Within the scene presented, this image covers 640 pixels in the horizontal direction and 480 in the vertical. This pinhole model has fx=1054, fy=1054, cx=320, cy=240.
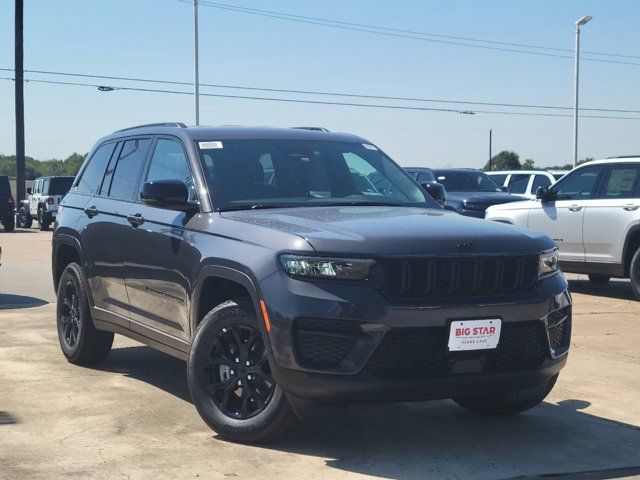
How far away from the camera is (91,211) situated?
784cm

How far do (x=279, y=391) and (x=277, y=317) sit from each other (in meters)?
0.44

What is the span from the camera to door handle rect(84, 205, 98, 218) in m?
7.78

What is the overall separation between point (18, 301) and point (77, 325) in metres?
4.51

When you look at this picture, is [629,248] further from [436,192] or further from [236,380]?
[236,380]

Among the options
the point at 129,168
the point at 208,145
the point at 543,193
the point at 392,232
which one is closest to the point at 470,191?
the point at 543,193

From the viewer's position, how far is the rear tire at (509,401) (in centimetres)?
597

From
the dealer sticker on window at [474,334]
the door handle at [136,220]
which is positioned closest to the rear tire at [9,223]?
the door handle at [136,220]

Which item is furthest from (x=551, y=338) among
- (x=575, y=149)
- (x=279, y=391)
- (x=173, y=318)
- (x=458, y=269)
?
(x=575, y=149)

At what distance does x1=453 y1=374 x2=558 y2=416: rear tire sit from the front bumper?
0.68 meters

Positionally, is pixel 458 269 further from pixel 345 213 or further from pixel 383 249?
pixel 345 213

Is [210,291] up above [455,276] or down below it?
below

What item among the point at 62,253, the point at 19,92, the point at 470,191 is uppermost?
the point at 19,92

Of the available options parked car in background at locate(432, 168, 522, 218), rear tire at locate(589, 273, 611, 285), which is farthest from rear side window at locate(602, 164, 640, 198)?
parked car in background at locate(432, 168, 522, 218)

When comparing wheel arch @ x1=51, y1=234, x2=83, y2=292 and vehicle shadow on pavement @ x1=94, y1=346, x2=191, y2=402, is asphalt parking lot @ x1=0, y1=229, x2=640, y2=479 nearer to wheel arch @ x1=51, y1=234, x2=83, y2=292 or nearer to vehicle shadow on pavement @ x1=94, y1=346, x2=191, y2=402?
vehicle shadow on pavement @ x1=94, y1=346, x2=191, y2=402
